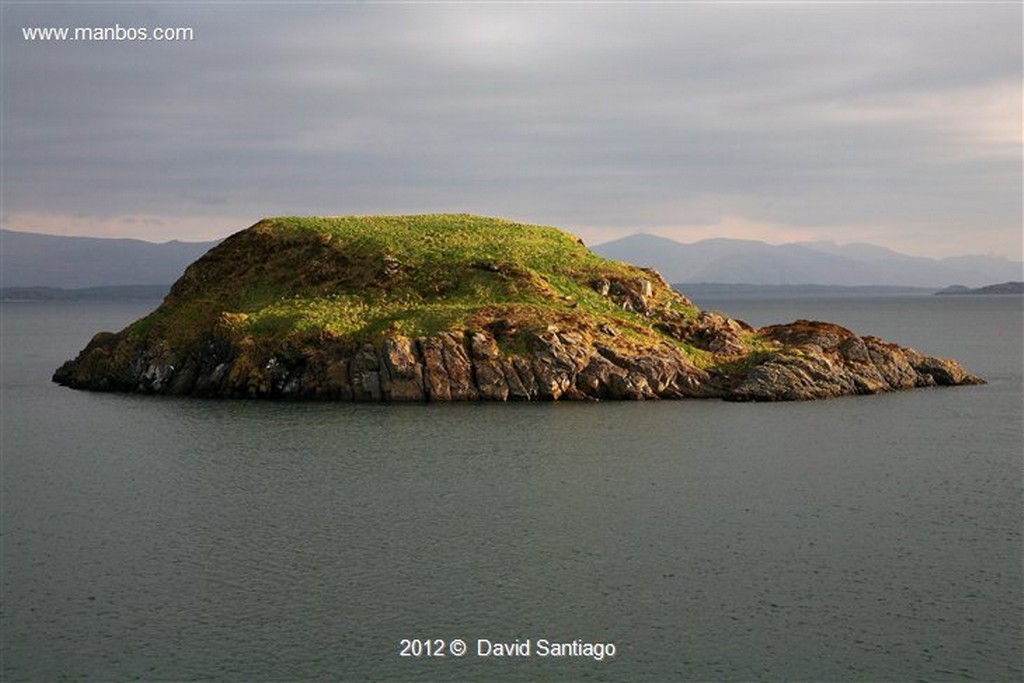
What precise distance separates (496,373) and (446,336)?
249 inches

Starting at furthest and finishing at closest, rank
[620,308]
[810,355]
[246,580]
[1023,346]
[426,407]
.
A: 1. [1023,346]
2. [620,308]
3. [810,355]
4. [426,407]
5. [246,580]

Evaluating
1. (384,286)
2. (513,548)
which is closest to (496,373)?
(384,286)

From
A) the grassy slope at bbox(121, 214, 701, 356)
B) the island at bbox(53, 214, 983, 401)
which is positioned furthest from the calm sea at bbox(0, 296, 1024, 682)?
the grassy slope at bbox(121, 214, 701, 356)

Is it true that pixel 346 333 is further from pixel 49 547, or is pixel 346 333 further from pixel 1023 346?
pixel 1023 346

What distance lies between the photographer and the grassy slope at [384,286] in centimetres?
10400

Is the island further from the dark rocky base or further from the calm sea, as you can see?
the calm sea

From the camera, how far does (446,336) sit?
98.8 meters

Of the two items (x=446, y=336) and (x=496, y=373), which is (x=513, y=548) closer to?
(x=496, y=373)

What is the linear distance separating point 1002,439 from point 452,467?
1810 inches

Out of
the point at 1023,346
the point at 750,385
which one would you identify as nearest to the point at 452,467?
the point at 750,385

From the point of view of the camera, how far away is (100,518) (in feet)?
183

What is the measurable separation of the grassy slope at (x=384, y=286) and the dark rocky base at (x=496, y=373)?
2.24 metres

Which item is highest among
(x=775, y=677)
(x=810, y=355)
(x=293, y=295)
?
(x=293, y=295)

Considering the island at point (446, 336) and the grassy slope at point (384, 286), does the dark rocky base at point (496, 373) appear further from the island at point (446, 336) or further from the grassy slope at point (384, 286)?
the grassy slope at point (384, 286)
